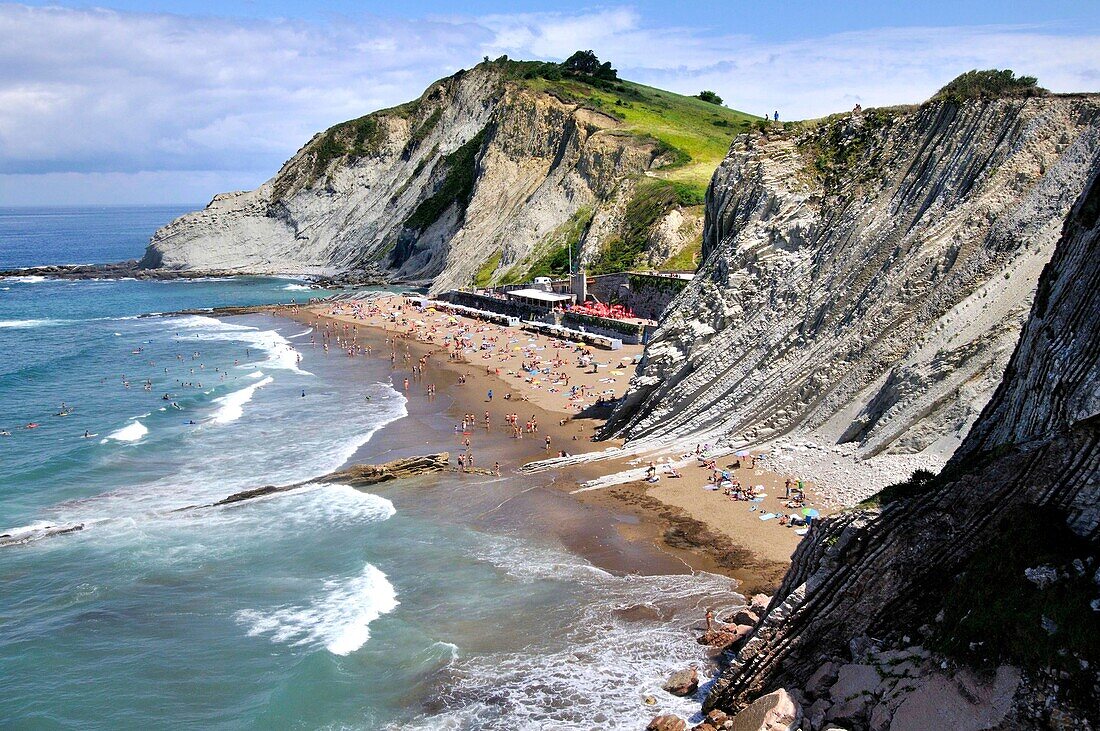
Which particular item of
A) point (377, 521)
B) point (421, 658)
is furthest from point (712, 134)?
point (421, 658)

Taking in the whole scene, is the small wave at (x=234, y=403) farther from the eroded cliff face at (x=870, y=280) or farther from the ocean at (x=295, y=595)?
the eroded cliff face at (x=870, y=280)

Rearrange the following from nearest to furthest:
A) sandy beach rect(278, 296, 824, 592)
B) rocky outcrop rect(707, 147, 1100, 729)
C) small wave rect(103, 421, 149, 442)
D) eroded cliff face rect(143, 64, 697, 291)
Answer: rocky outcrop rect(707, 147, 1100, 729), sandy beach rect(278, 296, 824, 592), small wave rect(103, 421, 149, 442), eroded cliff face rect(143, 64, 697, 291)

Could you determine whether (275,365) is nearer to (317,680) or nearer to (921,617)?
(317,680)

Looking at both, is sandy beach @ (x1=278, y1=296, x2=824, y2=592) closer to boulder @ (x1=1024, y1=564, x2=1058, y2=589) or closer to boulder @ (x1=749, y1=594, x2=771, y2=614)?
boulder @ (x1=749, y1=594, x2=771, y2=614)

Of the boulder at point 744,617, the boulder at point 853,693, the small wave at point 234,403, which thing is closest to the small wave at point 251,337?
the small wave at point 234,403

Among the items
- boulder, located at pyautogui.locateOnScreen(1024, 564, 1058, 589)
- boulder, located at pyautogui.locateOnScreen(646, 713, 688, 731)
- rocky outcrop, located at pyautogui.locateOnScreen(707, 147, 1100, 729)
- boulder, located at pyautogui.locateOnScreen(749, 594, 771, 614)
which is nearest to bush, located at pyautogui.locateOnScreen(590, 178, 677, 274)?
boulder, located at pyautogui.locateOnScreen(749, 594, 771, 614)

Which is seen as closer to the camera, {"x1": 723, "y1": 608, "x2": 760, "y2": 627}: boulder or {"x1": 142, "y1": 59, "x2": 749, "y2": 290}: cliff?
{"x1": 723, "y1": 608, "x2": 760, "y2": 627}: boulder
